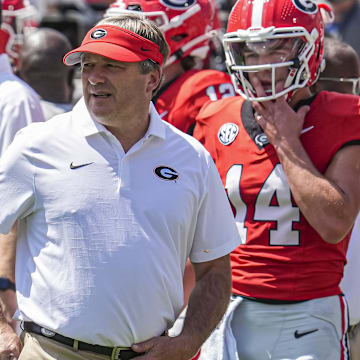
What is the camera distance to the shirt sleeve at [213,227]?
11.2 ft

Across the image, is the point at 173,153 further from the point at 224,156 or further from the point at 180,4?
the point at 180,4

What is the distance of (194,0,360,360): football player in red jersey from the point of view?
3.69 metres

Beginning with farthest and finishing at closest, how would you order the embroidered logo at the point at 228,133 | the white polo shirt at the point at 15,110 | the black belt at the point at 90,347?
the white polo shirt at the point at 15,110 < the embroidered logo at the point at 228,133 < the black belt at the point at 90,347

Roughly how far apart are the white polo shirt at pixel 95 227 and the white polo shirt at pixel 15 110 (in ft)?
4.73

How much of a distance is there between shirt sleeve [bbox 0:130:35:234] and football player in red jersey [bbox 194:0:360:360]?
101cm

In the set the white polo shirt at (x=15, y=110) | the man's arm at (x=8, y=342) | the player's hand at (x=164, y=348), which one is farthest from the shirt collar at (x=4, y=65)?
the player's hand at (x=164, y=348)

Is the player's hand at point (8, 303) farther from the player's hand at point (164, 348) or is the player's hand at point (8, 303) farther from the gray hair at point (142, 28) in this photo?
the gray hair at point (142, 28)

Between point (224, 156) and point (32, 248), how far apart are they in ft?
3.62

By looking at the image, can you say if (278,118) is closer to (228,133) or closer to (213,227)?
(228,133)

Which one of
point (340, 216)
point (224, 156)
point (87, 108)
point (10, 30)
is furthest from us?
point (10, 30)

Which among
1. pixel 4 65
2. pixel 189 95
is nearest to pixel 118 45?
pixel 189 95

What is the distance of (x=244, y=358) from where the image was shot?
3789 mm

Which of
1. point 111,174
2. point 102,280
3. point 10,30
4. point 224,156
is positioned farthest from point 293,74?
point 10,30

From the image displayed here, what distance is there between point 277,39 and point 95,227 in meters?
1.32
